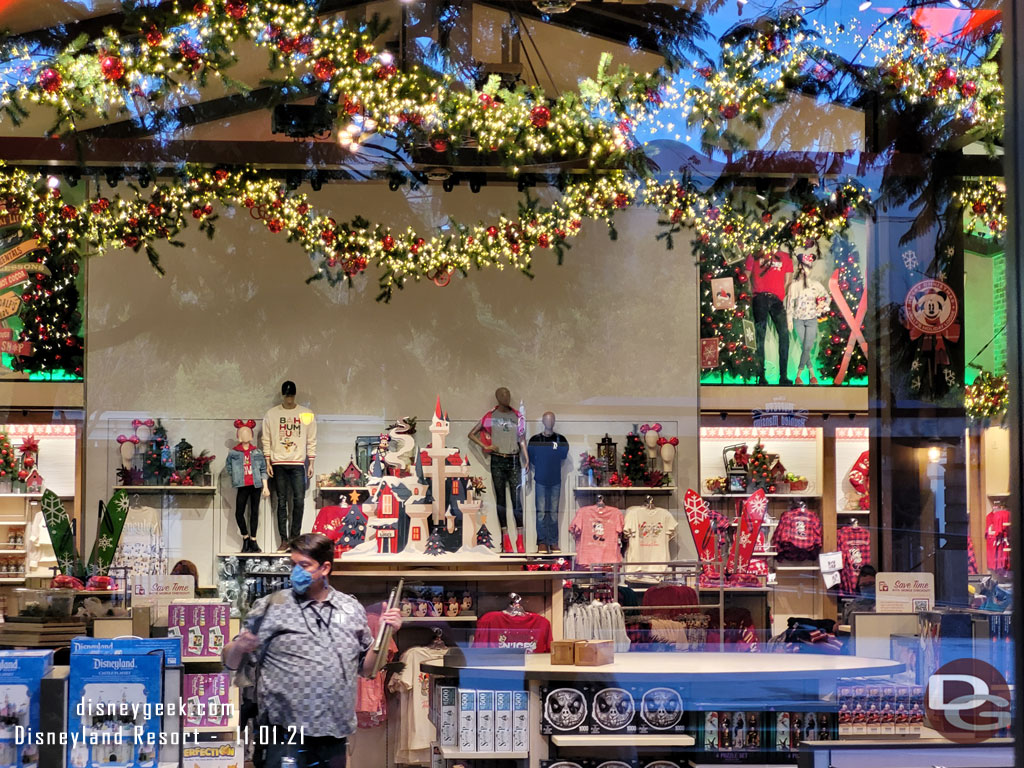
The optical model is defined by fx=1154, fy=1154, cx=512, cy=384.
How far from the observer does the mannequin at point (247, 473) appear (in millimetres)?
6824

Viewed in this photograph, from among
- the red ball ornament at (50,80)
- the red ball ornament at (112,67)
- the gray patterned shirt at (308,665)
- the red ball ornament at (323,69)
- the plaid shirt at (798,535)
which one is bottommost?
the gray patterned shirt at (308,665)

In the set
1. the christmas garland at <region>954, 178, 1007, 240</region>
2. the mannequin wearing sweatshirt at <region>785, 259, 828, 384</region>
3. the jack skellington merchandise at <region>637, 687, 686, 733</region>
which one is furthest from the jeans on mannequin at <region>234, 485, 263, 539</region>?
the christmas garland at <region>954, 178, 1007, 240</region>

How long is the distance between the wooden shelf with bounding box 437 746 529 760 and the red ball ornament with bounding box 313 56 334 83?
3446 millimetres

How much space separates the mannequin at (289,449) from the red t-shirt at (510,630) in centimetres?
123

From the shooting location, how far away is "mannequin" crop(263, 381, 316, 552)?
22.3 ft

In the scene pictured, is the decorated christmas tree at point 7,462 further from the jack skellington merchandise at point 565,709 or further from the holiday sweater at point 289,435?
the jack skellington merchandise at point 565,709

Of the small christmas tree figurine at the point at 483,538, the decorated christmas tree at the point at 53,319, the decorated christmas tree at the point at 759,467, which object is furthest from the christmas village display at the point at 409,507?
the decorated christmas tree at the point at 759,467

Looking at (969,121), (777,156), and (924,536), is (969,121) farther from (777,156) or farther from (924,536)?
(924,536)

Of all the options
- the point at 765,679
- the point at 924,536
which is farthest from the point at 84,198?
the point at 924,536

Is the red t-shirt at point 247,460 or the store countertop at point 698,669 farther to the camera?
the red t-shirt at point 247,460

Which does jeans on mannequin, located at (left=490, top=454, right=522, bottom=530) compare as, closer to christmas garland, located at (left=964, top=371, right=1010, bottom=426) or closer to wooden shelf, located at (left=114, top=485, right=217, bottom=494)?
wooden shelf, located at (left=114, top=485, right=217, bottom=494)

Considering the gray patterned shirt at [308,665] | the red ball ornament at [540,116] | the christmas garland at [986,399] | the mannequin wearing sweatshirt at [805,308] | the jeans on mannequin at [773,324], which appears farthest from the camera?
the jeans on mannequin at [773,324]

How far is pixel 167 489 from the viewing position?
681 centimetres

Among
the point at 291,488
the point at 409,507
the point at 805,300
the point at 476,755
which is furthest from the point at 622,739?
the point at 805,300
